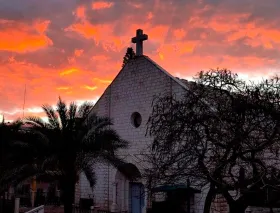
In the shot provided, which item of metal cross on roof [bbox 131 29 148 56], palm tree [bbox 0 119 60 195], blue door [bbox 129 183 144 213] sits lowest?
blue door [bbox 129 183 144 213]

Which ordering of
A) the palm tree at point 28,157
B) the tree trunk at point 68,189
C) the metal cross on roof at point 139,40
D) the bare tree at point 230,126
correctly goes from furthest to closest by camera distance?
the metal cross on roof at point 139,40 < the tree trunk at point 68,189 < the palm tree at point 28,157 < the bare tree at point 230,126

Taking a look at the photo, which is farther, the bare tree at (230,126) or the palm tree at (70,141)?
the palm tree at (70,141)

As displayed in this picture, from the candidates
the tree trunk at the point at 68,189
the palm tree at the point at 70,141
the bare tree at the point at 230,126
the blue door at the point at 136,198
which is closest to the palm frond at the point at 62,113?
the palm tree at the point at 70,141

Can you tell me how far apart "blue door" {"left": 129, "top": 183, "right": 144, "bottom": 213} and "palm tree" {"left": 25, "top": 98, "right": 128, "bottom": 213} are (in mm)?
6352

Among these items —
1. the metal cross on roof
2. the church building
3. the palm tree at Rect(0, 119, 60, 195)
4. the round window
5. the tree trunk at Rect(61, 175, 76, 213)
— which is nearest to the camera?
the palm tree at Rect(0, 119, 60, 195)

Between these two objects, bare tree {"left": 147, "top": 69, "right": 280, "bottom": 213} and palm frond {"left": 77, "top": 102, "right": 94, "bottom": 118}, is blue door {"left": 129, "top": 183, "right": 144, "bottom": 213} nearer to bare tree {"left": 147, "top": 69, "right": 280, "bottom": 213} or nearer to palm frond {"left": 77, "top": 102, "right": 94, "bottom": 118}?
palm frond {"left": 77, "top": 102, "right": 94, "bottom": 118}

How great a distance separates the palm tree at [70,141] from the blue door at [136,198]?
250 inches

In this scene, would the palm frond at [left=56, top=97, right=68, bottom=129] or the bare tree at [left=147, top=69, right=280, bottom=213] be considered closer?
the bare tree at [left=147, top=69, right=280, bottom=213]

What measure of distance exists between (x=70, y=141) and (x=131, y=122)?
698 cm

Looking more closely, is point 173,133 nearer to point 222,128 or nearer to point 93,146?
point 222,128

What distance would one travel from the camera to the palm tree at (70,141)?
1631 centimetres

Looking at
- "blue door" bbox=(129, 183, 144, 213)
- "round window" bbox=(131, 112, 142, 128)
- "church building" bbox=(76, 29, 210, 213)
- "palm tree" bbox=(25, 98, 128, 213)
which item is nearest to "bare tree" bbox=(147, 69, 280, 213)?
"palm tree" bbox=(25, 98, 128, 213)

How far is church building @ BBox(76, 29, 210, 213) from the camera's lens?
21969mm

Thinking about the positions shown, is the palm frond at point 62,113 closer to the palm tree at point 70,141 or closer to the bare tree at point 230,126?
the palm tree at point 70,141
